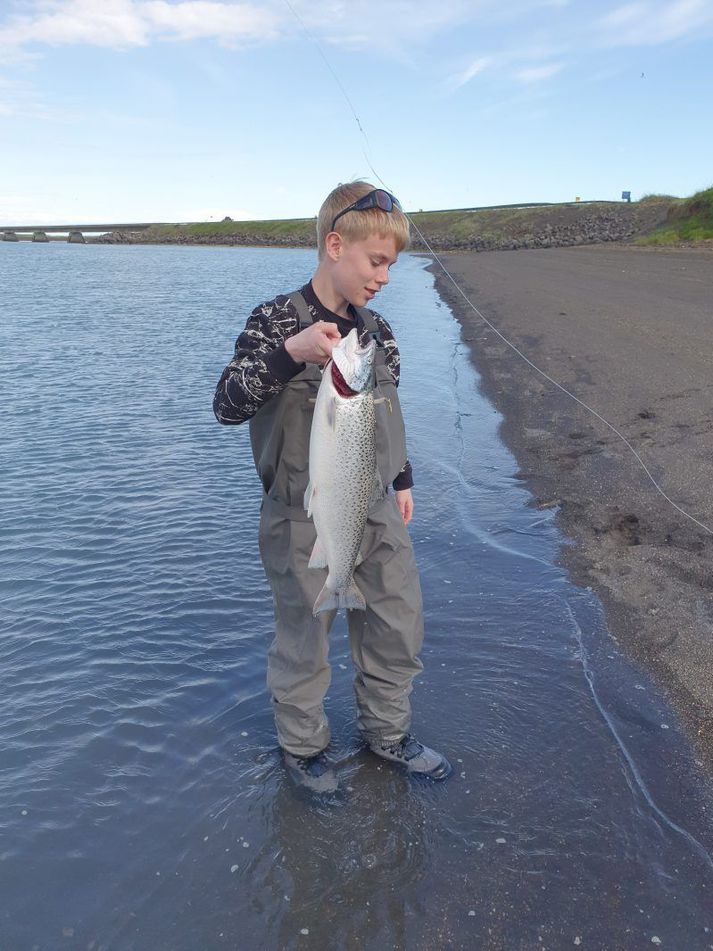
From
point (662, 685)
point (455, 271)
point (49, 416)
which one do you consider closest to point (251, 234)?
point (455, 271)

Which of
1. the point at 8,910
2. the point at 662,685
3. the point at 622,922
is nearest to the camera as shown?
the point at 622,922

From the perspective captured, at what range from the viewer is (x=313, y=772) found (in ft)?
12.2

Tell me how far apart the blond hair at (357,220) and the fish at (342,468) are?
0.64m

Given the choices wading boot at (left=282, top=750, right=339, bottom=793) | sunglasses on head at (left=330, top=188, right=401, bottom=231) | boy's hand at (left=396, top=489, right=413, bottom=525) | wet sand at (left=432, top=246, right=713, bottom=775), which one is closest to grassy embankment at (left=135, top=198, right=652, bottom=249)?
wet sand at (left=432, top=246, right=713, bottom=775)

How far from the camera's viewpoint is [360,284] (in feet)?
10.7

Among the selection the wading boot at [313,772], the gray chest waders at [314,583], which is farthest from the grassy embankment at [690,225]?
the wading boot at [313,772]

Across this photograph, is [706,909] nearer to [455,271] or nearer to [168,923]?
[168,923]

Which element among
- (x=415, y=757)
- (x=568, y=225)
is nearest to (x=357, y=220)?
(x=415, y=757)

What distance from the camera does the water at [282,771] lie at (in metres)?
3.06

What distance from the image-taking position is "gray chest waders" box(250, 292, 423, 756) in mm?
3266

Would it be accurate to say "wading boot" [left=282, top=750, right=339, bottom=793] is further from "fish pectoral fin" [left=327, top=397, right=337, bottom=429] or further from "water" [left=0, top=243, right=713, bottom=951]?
"fish pectoral fin" [left=327, top=397, right=337, bottom=429]

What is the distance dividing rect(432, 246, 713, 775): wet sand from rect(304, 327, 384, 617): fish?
1948 millimetres

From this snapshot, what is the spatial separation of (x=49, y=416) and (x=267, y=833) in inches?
359

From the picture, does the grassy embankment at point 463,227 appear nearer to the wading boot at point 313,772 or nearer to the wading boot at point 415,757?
the wading boot at point 415,757
